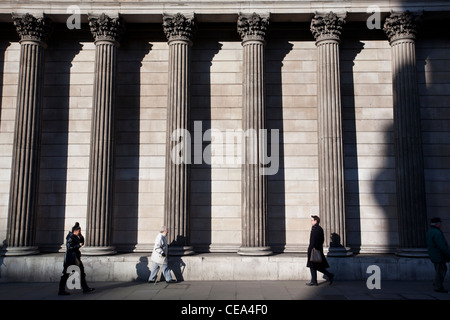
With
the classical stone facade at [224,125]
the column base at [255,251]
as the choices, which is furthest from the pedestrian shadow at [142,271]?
the column base at [255,251]

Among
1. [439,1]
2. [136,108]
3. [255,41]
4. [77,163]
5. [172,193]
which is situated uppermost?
[439,1]

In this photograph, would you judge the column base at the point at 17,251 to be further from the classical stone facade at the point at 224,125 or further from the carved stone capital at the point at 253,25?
the carved stone capital at the point at 253,25

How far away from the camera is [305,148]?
1791 centimetres

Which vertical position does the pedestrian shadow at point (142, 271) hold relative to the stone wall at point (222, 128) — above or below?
below

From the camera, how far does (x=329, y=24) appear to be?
17.2m

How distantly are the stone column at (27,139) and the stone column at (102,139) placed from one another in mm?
2581

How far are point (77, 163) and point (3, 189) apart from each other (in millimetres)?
3655

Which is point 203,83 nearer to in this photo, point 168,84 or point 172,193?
point 168,84

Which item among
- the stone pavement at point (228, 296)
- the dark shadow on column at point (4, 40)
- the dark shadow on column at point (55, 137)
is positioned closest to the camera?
the stone pavement at point (228, 296)

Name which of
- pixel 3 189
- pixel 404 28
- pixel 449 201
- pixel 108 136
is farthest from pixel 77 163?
pixel 449 201

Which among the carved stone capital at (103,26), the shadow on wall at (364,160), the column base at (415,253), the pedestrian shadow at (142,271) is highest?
the carved stone capital at (103,26)

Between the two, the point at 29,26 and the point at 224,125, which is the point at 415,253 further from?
the point at 29,26

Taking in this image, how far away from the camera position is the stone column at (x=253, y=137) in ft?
53.2

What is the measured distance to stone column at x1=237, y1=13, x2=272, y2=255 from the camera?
16203mm
